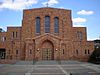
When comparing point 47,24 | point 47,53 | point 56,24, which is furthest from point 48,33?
point 47,53

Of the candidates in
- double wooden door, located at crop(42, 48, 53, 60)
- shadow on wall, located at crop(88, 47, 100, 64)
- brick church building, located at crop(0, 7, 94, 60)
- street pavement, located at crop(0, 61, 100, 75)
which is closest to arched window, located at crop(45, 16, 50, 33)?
brick church building, located at crop(0, 7, 94, 60)

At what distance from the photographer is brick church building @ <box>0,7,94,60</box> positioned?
52.1 metres

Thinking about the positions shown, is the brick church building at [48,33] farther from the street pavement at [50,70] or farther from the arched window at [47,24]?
the street pavement at [50,70]

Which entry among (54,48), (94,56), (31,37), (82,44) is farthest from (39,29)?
(94,56)

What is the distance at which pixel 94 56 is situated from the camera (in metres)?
53.3

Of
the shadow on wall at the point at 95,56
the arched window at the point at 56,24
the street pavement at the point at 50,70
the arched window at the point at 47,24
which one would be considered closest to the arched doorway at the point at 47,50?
the arched window at the point at 47,24

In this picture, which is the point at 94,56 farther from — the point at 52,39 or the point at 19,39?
the point at 19,39

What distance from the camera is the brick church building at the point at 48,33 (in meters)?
52.1

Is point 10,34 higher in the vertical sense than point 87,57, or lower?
higher

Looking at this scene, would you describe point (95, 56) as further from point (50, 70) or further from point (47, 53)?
point (50, 70)

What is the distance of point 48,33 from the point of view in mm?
51844

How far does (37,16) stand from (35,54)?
33.6 feet

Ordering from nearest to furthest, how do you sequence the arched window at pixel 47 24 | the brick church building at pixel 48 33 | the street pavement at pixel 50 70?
the street pavement at pixel 50 70 < the brick church building at pixel 48 33 < the arched window at pixel 47 24

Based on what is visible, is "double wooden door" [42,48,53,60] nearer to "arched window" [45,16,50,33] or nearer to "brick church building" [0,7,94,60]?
"brick church building" [0,7,94,60]
